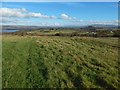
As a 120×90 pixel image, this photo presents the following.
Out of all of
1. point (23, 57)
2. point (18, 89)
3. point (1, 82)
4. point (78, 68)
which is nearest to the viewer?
point (18, 89)

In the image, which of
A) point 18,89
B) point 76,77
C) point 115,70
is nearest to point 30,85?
point 18,89

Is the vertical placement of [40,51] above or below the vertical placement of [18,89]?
above

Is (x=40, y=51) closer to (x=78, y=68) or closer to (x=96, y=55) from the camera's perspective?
(x=96, y=55)

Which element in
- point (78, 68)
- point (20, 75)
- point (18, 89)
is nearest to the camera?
point (18, 89)

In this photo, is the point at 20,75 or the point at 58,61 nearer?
the point at 20,75

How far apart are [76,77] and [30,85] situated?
4.04 meters

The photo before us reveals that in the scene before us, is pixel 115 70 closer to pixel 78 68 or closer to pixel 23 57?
pixel 78 68

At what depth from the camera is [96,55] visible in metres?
29.5

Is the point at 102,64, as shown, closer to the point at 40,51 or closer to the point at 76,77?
the point at 76,77

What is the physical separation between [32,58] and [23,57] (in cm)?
132

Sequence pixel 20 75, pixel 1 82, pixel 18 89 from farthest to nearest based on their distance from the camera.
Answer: pixel 20 75 → pixel 1 82 → pixel 18 89

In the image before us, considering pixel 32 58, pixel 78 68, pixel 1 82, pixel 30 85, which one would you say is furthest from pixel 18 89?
pixel 32 58

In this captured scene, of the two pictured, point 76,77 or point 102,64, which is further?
point 102,64

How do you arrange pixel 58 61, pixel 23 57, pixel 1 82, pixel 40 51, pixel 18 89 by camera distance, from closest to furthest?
1. pixel 18 89
2. pixel 1 82
3. pixel 58 61
4. pixel 23 57
5. pixel 40 51
